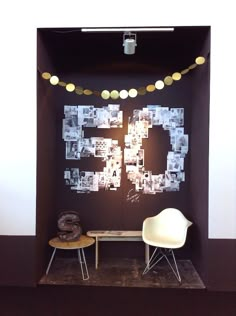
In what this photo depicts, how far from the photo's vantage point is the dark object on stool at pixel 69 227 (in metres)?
3.91

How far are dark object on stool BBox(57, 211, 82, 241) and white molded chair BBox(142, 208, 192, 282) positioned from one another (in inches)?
29.6

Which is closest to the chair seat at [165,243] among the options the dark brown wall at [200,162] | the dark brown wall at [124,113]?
the dark brown wall at [200,162]

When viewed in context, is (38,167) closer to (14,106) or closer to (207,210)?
(14,106)

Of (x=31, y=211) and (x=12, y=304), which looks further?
(x=31, y=211)

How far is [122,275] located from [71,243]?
66 cm

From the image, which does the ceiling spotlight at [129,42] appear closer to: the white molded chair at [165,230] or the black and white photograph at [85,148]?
the black and white photograph at [85,148]

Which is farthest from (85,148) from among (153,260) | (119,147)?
(153,260)

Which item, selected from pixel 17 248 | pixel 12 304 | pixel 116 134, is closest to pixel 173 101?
pixel 116 134

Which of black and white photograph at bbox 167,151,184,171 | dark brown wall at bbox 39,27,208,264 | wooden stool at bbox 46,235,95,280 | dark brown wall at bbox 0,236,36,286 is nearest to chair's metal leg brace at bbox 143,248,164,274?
dark brown wall at bbox 39,27,208,264

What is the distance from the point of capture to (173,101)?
4453 millimetres

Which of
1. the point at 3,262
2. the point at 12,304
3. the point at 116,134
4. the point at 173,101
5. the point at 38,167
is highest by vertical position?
the point at 173,101

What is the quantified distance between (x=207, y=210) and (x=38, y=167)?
1.78 meters

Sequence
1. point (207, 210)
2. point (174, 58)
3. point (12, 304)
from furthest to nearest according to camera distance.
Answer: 1. point (174, 58)
2. point (207, 210)
3. point (12, 304)

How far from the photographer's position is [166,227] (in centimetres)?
415
